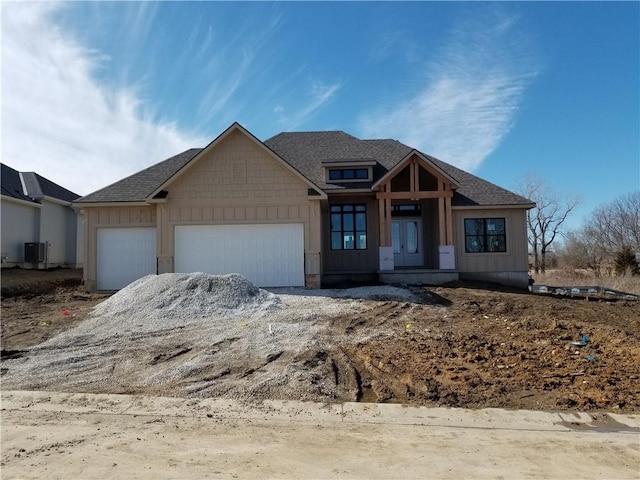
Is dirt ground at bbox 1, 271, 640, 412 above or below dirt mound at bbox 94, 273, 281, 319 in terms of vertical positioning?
below

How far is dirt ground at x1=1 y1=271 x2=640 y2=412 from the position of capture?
574 cm

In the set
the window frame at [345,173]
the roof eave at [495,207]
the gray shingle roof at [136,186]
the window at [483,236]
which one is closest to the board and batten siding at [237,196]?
the gray shingle roof at [136,186]

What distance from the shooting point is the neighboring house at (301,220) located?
15.1 metres

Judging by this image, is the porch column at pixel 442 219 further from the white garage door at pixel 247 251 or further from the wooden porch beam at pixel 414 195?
the white garage door at pixel 247 251

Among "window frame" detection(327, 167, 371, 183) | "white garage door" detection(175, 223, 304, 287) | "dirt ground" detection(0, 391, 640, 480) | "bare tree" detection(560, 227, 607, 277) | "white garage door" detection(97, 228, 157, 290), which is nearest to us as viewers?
"dirt ground" detection(0, 391, 640, 480)

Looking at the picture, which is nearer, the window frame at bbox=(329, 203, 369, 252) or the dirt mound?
the dirt mound

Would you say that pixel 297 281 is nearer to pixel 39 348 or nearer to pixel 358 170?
pixel 358 170

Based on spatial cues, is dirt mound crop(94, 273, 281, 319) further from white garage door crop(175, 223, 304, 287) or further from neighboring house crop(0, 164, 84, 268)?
neighboring house crop(0, 164, 84, 268)

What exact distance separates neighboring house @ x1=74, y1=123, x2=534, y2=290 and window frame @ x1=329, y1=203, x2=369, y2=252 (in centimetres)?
4

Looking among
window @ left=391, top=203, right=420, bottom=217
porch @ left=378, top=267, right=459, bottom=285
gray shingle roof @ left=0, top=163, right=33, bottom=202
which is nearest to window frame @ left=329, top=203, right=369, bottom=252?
window @ left=391, top=203, right=420, bottom=217

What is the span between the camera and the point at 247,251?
1517 centimetres

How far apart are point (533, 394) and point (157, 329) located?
7434mm

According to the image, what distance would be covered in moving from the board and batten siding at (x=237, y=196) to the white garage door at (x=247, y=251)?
0.77 ft

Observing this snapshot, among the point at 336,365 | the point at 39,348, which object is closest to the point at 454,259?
the point at 336,365
